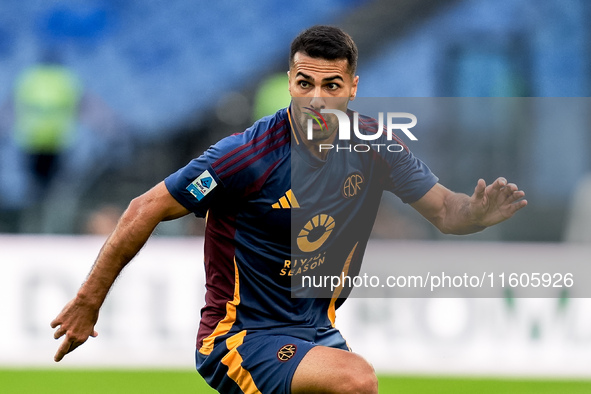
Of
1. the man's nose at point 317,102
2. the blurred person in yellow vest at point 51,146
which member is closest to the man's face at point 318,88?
the man's nose at point 317,102

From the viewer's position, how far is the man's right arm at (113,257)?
3988mm

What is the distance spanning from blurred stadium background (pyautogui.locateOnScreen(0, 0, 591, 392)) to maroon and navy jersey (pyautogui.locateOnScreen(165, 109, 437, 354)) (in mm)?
3395

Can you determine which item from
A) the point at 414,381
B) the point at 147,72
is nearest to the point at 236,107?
the point at 147,72

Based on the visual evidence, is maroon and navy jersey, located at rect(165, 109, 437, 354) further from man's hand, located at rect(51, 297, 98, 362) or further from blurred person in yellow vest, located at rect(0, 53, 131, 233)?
blurred person in yellow vest, located at rect(0, 53, 131, 233)

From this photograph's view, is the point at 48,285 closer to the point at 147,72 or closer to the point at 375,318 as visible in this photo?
the point at 375,318

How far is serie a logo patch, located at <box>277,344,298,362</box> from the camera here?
13.0ft

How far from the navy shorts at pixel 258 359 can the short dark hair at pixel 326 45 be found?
3.89 ft

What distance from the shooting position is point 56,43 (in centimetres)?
1099

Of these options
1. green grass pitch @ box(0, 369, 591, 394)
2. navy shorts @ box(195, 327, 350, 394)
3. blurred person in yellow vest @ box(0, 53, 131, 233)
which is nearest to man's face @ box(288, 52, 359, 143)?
navy shorts @ box(195, 327, 350, 394)

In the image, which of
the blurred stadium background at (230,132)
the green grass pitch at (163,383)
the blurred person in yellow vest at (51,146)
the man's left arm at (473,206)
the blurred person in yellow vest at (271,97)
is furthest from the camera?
the blurred person in yellow vest at (271,97)

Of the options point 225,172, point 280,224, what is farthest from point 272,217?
point 225,172

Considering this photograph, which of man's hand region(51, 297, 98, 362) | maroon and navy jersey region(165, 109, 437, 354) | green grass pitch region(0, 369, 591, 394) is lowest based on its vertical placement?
green grass pitch region(0, 369, 591, 394)

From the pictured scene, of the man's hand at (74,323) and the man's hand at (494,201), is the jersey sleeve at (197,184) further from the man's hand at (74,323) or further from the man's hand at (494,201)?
the man's hand at (494,201)

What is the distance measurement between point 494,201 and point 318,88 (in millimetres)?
922
